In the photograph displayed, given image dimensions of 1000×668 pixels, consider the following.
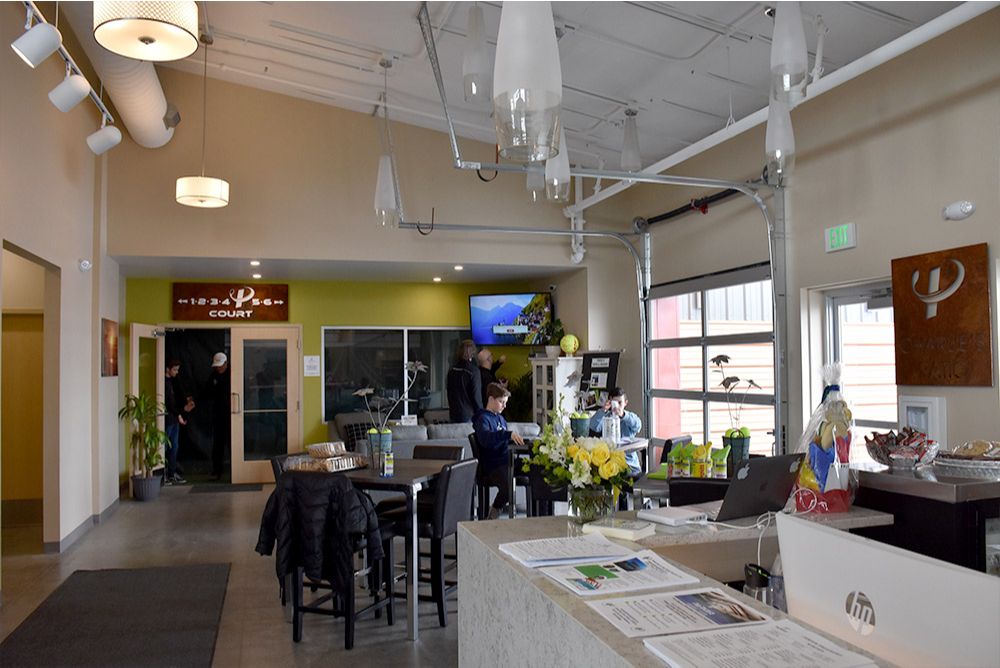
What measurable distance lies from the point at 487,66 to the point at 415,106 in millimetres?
4920

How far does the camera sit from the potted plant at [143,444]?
9.38m

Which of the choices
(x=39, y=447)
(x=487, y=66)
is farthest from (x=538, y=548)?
(x=39, y=447)

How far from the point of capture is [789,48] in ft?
11.3

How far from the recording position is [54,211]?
6.54 metres

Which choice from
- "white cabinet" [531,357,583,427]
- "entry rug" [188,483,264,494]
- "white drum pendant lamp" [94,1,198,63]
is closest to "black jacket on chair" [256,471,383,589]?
"white drum pendant lamp" [94,1,198,63]

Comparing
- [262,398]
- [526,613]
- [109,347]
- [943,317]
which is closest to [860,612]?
[526,613]

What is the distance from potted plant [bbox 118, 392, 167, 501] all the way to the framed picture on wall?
63cm

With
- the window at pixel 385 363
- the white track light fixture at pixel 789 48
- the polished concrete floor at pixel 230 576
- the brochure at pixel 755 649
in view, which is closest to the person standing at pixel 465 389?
the polished concrete floor at pixel 230 576

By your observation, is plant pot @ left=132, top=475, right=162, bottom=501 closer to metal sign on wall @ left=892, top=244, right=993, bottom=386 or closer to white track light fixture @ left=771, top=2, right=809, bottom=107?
metal sign on wall @ left=892, top=244, right=993, bottom=386

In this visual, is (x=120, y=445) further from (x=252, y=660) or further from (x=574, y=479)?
(x=574, y=479)

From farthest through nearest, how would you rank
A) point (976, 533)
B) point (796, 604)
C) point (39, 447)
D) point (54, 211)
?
point (39, 447) < point (54, 211) < point (976, 533) < point (796, 604)

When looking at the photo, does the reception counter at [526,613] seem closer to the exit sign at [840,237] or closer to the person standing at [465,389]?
the exit sign at [840,237]

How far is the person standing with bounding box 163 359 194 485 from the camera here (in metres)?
10.5

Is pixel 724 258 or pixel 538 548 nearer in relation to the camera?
pixel 538 548
